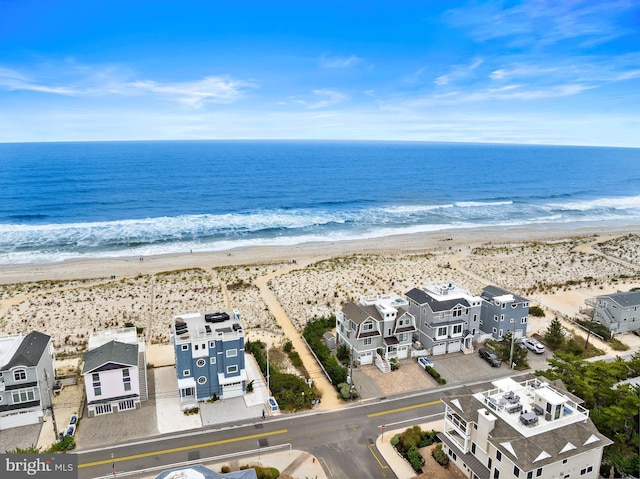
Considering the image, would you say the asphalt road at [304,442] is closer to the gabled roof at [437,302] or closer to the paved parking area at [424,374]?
the paved parking area at [424,374]

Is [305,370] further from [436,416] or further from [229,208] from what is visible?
[229,208]

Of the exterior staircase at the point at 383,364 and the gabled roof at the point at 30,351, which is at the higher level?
the gabled roof at the point at 30,351

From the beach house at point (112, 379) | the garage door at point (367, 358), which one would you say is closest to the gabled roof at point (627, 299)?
the garage door at point (367, 358)

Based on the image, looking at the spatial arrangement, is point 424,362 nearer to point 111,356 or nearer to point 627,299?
point 627,299

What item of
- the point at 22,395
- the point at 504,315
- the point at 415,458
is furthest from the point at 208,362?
the point at 504,315

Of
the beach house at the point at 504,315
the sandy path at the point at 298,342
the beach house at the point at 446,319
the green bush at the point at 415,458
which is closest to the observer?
the green bush at the point at 415,458

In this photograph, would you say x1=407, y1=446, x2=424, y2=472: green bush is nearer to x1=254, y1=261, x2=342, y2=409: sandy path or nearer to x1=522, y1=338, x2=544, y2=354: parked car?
x1=254, y1=261, x2=342, y2=409: sandy path

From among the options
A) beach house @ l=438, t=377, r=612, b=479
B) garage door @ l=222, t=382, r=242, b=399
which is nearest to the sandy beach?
garage door @ l=222, t=382, r=242, b=399
